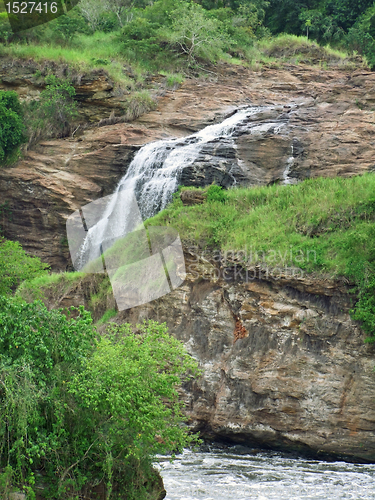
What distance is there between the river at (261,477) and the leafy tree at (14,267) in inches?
342

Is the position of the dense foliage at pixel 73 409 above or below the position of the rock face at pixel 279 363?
above

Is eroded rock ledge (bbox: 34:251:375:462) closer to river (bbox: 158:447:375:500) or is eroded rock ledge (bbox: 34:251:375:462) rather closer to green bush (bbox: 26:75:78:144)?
river (bbox: 158:447:375:500)


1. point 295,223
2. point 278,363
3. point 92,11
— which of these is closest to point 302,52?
point 92,11

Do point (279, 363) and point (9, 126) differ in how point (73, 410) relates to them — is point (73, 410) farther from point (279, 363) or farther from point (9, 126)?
point (9, 126)

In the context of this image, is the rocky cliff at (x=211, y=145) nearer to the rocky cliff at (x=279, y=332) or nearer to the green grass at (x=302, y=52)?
the rocky cliff at (x=279, y=332)

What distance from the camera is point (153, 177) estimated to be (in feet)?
78.3

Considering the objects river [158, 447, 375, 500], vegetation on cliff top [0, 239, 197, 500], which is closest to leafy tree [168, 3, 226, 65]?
river [158, 447, 375, 500]

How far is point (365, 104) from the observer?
27.2 meters

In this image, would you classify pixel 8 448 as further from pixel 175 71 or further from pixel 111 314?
pixel 175 71

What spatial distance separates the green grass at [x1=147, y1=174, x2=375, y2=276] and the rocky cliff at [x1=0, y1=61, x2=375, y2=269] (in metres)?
4.25

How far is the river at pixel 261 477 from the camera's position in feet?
36.4

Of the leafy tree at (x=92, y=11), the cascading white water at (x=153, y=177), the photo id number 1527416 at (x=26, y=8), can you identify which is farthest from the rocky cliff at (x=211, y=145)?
the leafy tree at (x=92, y=11)

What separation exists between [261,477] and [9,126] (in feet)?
73.8

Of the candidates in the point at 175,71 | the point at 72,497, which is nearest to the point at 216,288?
the point at 72,497
